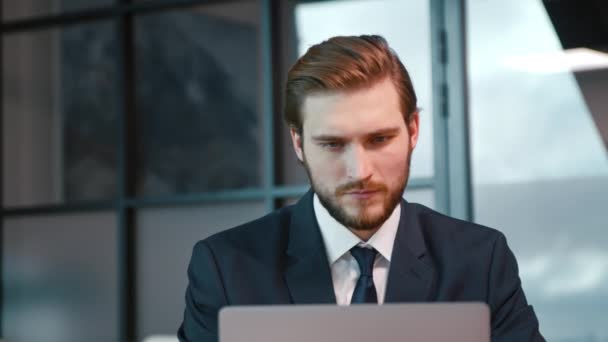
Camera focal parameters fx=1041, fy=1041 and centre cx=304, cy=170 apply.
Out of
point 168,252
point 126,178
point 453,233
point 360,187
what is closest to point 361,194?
point 360,187

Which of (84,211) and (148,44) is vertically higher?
(148,44)

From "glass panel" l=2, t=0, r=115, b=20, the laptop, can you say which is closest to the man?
the laptop

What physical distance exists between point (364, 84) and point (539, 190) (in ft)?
5.41

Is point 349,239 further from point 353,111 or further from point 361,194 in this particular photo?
point 353,111

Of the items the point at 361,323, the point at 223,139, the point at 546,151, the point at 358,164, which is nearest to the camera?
the point at 361,323

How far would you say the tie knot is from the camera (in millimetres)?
1957

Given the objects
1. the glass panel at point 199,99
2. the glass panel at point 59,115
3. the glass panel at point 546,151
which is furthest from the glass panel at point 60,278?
the glass panel at point 546,151

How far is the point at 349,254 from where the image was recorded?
200 cm

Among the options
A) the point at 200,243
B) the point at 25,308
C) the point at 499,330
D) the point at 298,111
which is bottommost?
the point at 25,308

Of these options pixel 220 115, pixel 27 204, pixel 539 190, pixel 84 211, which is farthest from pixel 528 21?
pixel 27 204

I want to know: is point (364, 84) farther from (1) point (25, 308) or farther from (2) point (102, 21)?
(1) point (25, 308)

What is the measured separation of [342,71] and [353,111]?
74mm

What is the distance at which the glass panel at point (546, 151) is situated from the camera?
3.27 meters

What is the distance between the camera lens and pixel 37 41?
4484 millimetres
